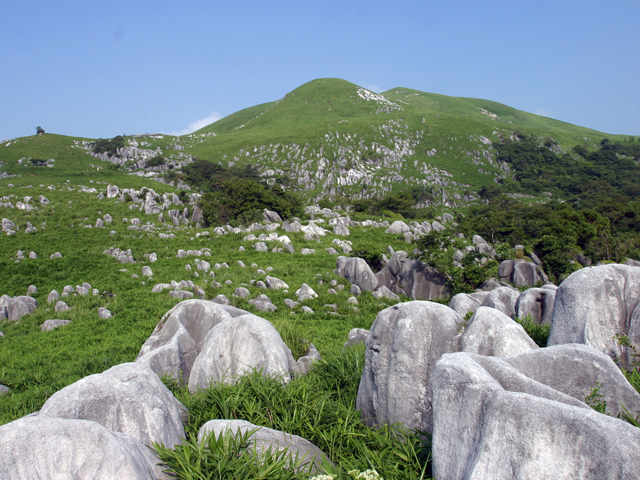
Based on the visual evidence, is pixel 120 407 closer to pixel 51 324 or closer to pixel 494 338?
pixel 494 338

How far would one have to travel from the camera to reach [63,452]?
146 inches

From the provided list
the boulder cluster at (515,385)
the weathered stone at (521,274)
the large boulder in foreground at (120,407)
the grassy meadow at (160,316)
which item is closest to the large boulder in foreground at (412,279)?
the grassy meadow at (160,316)

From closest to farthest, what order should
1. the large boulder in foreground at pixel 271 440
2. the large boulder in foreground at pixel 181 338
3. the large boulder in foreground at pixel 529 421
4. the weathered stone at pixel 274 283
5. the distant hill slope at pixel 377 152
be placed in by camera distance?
the large boulder in foreground at pixel 529 421 → the large boulder in foreground at pixel 271 440 → the large boulder in foreground at pixel 181 338 → the weathered stone at pixel 274 283 → the distant hill slope at pixel 377 152

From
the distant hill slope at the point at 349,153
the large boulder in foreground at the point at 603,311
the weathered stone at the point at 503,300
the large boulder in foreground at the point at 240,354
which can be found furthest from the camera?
the distant hill slope at the point at 349,153

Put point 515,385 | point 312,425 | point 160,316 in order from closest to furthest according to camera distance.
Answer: point 515,385
point 312,425
point 160,316

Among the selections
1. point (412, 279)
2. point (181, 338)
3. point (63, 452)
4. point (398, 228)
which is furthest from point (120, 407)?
point (398, 228)

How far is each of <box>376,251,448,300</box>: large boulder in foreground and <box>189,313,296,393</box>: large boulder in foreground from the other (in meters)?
14.2

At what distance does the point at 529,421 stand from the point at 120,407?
520 cm

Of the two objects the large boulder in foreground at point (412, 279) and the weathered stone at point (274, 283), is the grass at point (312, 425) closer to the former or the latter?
the weathered stone at point (274, 283)

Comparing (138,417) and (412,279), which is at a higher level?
(138,417)

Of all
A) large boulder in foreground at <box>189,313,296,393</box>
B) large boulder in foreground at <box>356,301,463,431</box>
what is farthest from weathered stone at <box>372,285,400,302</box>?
large boulder in foreground at <box>356,301,463,431</box>

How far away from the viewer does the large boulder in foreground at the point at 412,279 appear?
21969 mm

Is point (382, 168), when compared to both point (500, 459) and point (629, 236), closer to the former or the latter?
point (629, 236)

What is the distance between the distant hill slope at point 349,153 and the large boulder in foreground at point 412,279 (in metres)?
60.3
